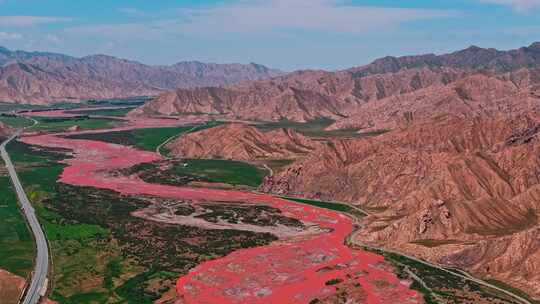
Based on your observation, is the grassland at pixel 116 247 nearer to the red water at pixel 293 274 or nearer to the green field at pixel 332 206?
the red water at pixel 293 274

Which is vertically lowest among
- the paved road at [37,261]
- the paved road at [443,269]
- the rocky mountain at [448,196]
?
the paved road at [37,261]

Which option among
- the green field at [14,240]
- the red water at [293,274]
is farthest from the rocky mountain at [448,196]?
the green field at [14,240]

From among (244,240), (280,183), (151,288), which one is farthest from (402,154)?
(151,288)

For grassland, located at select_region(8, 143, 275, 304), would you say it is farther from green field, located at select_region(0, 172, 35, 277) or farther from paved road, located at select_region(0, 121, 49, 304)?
green field, located at select_region(0, 172, 35, 277)

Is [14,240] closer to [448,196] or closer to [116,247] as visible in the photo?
[116,247]

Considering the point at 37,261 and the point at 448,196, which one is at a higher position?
the point at 448,196

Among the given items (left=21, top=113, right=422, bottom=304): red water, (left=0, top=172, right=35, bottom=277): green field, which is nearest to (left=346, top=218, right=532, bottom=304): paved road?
(left=21, top=113, right=422, bottom=304): red water

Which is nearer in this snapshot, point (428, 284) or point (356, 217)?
point (428, 284)

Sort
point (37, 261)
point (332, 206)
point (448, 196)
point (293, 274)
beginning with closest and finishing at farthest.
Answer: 1. point (293, 274)
2. point (37, 261)
3. point (448, 196)
4. point (332, 206)

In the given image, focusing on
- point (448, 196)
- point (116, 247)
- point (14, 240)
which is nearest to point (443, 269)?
point (448, 196)

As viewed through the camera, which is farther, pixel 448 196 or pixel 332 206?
pixel 332 206

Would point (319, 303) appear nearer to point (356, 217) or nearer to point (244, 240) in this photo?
point (244, 240)
